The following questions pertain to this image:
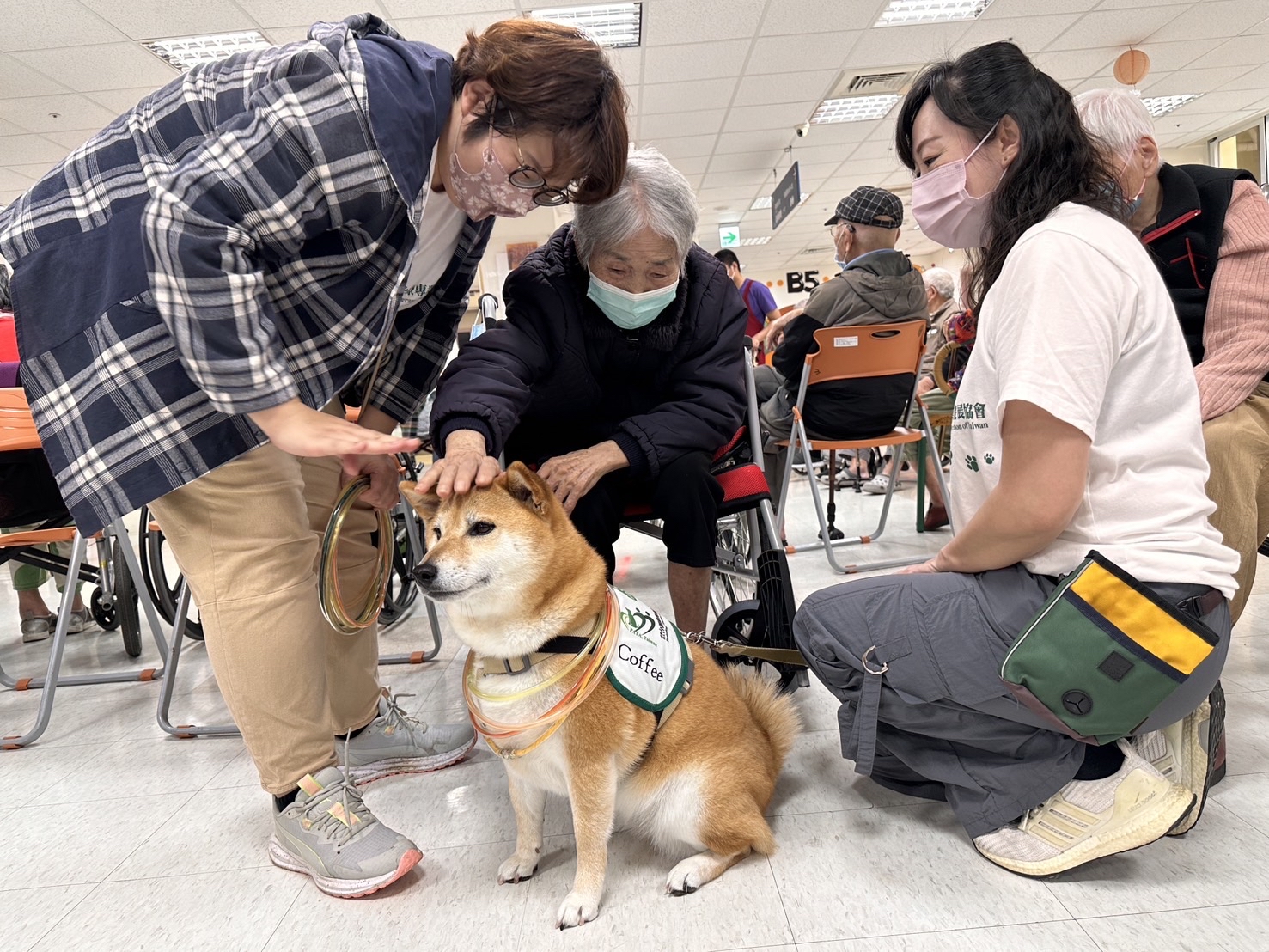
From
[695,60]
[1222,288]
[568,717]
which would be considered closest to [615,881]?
[568,717]

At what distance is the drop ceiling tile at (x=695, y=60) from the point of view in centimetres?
576

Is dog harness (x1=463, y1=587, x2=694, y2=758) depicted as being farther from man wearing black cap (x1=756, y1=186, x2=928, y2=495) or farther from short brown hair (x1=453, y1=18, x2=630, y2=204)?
man wearing black cap (x1=756, y1=186, x2=928, y2=495)

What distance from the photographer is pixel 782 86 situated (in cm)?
668

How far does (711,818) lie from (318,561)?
88 centimetres

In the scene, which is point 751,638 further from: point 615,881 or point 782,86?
point 782,86

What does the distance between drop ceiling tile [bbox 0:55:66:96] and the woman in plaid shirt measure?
5851 millimetres

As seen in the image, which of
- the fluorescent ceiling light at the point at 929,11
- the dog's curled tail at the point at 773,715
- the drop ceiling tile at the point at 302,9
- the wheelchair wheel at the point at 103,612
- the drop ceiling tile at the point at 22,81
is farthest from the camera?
the fluorescent ceiling light at the point at 929,11

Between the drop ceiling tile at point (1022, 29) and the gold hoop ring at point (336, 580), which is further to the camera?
Answer: the drop ceiling tile at point (1022, 29)

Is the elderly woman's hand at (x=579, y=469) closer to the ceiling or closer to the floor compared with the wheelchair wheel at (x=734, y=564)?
closer to the ceiling

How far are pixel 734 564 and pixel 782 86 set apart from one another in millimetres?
6059

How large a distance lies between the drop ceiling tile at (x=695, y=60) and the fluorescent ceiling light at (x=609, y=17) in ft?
1.10

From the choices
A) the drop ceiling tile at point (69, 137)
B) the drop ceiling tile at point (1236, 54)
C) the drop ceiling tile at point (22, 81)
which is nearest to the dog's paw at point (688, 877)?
the drop ceiling tile at point (22, 81)

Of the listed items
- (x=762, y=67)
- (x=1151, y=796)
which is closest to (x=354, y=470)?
(x=1151, y=796)

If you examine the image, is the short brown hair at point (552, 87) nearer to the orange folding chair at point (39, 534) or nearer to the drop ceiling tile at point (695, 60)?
the orange folding chair at point (39, 534)
